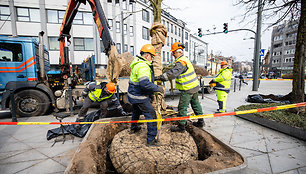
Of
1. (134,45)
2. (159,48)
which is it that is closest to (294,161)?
(159,48)

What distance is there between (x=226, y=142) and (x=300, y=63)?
4063 millimetres

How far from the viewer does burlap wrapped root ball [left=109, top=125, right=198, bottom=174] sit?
2.00 meters

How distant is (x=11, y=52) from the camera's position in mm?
5211

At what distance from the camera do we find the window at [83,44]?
1886cm

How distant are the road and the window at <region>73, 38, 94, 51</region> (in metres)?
16.8

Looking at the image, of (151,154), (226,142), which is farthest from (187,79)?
(151,154)

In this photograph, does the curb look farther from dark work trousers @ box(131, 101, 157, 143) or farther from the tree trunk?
dark work trousers @ box(131, 101, 157, 143)

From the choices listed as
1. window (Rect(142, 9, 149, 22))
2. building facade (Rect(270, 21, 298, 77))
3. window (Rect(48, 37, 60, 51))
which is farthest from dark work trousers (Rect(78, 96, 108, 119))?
building facade (Rect(270, 21, 298, 77))

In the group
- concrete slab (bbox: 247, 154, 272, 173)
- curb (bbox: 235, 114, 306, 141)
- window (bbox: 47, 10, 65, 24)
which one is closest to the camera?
concrete slab (bbox: 247, 154, 272, 173)

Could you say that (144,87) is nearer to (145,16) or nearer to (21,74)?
(21,74)

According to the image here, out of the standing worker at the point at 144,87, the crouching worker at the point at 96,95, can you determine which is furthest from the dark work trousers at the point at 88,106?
the standing worker at the point at 144,87

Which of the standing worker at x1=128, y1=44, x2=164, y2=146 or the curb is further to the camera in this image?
the curb

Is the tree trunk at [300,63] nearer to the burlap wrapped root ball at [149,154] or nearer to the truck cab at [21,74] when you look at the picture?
the burlap wrapped root ball at [149,154]

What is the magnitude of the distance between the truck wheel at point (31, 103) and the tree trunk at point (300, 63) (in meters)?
8.55
